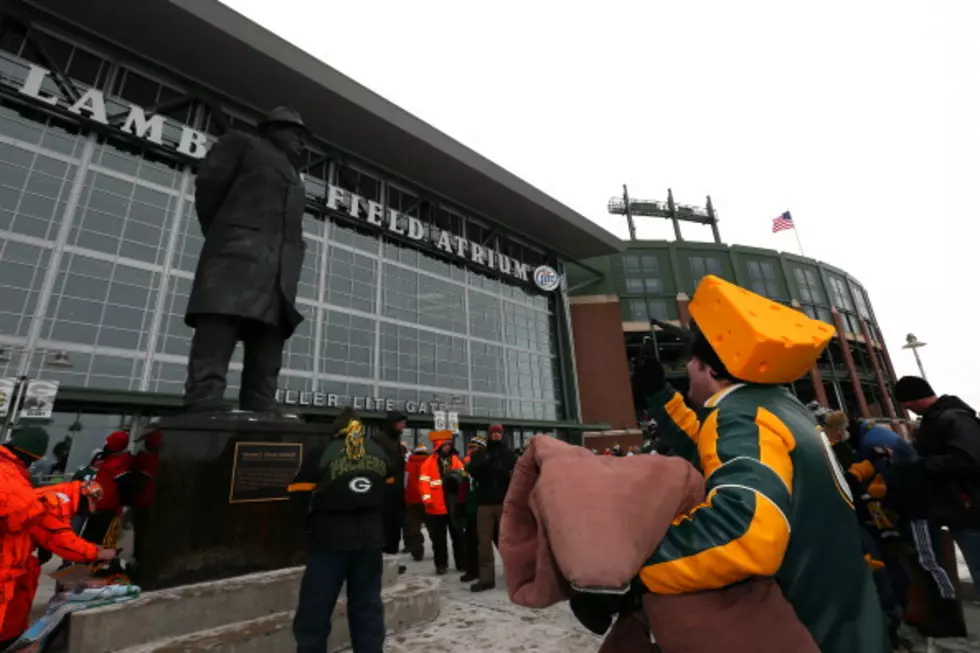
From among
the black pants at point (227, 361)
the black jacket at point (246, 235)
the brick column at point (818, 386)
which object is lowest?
the black pants at point (227, 361)

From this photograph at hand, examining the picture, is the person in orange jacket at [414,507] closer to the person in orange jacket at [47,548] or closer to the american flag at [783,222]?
the person in orange jacket at [47,548]

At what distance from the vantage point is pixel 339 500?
3182 millimetres

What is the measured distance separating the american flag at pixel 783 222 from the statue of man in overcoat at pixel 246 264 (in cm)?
3741

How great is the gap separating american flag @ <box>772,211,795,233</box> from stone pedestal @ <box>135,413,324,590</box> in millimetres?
38363

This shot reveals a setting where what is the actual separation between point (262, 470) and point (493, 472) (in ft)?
10.1

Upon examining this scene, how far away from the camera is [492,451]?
618cm

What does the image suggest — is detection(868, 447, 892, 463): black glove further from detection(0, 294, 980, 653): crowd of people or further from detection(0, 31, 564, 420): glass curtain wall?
detection(0, 31, 564, 420): glass curtain wall

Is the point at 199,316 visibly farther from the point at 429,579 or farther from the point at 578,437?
the point at 578,437

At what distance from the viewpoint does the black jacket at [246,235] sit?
4.32 m

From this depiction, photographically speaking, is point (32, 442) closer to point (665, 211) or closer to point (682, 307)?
point (682, 307)

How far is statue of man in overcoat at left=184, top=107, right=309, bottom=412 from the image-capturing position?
4230mm

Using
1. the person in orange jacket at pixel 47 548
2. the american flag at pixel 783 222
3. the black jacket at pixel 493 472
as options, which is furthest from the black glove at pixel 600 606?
the american flag at pixel 783 222

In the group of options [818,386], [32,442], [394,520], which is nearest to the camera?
[32,442]

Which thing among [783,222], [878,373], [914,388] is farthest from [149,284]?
[878,373]
